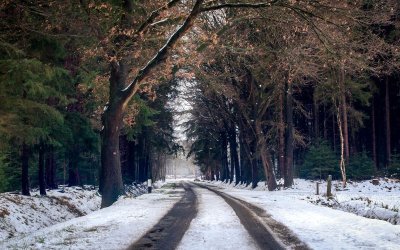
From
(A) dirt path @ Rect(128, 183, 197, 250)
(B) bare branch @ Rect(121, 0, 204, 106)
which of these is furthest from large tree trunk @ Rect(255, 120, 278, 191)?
(A) dirt path @ Rect(128, 183, 197, 250)

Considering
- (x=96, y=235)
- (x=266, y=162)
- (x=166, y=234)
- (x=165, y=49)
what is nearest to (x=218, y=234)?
(x=166, y=234)

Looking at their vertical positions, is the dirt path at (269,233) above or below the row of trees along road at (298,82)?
below

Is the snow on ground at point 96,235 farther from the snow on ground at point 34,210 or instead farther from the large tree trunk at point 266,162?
the large tree trunk at point 266,162

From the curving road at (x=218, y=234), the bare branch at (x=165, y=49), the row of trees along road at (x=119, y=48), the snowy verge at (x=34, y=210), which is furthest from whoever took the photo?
the snowy verge at (x=34, y=210)

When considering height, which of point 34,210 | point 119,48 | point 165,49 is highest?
point 119,48

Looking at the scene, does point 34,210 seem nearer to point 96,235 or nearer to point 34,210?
point 34,210

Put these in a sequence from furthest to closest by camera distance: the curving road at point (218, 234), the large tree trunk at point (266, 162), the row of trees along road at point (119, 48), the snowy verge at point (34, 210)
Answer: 1. the large tree trunk at point (266, 162)
2. the snowy verge at point (34, 210)
3. the row of trees along road at point (119, 48)
4. the curving road at point (218, 234)

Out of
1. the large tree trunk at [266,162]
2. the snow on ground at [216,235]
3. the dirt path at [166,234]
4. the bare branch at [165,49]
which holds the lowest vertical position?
the dirt path at [166,234]

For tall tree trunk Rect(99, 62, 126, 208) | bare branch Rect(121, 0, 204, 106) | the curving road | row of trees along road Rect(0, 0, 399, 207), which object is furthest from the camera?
tall tree trunk Rect(99, 62, 126, 208)

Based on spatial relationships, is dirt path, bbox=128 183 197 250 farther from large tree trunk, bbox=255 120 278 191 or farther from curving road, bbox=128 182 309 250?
large tree trunk, bbox=255 120 278 191

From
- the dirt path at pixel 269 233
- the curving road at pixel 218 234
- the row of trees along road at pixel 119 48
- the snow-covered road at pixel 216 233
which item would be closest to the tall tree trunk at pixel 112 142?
the row of trees along road at pixel 119 48

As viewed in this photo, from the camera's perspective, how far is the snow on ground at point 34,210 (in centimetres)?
1341

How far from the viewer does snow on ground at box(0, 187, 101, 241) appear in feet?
44.0

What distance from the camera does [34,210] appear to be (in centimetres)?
1609
